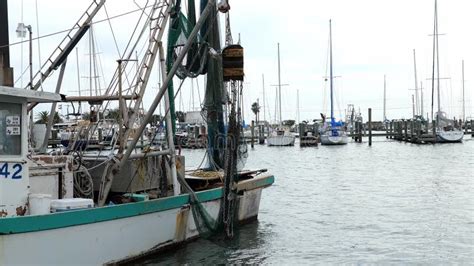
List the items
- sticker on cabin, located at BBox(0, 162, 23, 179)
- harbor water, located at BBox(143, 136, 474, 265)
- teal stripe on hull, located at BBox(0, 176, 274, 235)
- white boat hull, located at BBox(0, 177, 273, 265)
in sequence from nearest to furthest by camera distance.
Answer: teal stripe on hull, located at BBox(0, 176, 274, 235)
white boat hull, located at BBox(0, 177, 273, 265)
sticker on cabin, located at BBox(0, 162, 23, 179)
harbor water, located at BBox(143, 136, 474, 265)

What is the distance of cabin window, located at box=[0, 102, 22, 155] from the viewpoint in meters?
8.46

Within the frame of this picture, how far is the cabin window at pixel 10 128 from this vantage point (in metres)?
8.46

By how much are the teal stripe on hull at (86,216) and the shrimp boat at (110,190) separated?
0.01m

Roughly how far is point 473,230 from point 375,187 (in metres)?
10.6

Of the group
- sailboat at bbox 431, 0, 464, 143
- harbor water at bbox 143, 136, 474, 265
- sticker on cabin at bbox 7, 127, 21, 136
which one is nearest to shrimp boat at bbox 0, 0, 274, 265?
sticker on cabin at bbox 7, 127, 21, 136

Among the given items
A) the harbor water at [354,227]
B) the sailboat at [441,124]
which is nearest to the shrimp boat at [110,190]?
the harbor water at [354,227]

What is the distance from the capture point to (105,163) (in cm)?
1060

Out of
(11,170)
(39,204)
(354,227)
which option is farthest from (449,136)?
(11,170)

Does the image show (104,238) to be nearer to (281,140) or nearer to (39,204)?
(39,204)

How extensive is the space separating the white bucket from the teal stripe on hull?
26cm

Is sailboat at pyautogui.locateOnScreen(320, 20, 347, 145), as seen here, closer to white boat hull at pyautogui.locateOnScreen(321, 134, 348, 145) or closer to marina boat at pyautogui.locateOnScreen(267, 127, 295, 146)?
white boat hull at pyautogui.locateOnScreen(321, 134, 348, 145)

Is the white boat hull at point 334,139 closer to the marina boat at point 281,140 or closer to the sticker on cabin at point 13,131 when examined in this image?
the marina boat at point 281,140

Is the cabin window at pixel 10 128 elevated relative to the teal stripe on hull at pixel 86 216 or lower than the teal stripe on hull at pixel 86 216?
elevated

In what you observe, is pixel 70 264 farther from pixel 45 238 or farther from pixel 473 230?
pixel 473 230
